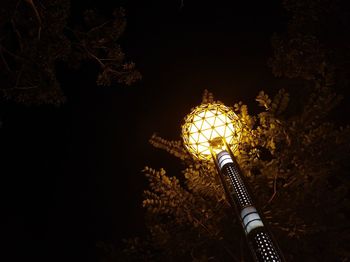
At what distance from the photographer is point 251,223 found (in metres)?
2.50

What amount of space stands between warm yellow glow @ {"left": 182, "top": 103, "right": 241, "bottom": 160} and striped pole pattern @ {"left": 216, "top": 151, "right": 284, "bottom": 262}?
3.95 feet

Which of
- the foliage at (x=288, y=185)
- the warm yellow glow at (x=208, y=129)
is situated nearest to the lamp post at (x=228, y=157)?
the warm yellow glow at (x=208, y=129)

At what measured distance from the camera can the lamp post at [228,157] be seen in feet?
7.90

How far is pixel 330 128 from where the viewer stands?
25.1 ft

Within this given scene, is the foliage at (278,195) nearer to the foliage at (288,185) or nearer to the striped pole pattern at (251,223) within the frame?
the foliage at (288,185)

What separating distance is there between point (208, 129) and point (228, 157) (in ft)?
3.86

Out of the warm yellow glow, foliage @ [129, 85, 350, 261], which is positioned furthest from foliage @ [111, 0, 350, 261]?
the warm yellow glow

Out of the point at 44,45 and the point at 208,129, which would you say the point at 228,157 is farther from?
the point at 44,45

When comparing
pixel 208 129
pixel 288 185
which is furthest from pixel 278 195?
pixel 208 129

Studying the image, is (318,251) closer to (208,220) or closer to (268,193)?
(268,193)

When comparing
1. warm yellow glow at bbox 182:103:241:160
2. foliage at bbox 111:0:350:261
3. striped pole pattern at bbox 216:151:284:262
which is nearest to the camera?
striped pole pattern at bbox 216:151:284:262

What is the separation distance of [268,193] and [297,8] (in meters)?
4.37

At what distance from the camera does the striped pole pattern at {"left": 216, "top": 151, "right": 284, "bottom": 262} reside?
235 cm

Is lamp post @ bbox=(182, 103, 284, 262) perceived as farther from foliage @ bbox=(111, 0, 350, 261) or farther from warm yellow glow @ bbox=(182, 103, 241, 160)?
foliage @ bbox=(111, 0, 350, 261)
